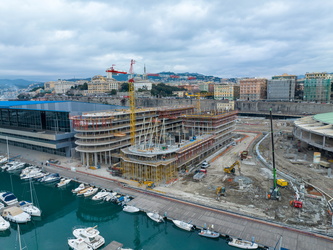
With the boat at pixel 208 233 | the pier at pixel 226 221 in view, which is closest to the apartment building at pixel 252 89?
the pier at pixel 226 221

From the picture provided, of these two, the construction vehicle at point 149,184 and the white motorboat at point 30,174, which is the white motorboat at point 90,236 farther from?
the white motorboat at point 30,174

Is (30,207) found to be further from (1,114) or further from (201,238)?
(1,114)

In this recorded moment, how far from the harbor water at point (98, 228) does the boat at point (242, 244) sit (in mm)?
988

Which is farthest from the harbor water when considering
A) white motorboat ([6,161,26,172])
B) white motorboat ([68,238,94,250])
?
white motorboat ([6,161,26,172])

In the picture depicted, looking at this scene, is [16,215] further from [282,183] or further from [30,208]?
[282,183]

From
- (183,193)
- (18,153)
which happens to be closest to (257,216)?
(183,193)

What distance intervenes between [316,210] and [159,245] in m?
24.5

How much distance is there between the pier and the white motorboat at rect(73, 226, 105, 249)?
8.29m

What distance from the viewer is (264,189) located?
44.1m

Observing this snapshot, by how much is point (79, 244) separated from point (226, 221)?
20461 millimetres

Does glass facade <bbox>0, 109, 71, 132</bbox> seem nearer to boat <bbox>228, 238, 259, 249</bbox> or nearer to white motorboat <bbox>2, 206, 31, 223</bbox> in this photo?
white motorboat <bbox>2, 206, 31, 223</bbox>

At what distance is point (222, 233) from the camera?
32.3 m

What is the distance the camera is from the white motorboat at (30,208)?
40406 mm

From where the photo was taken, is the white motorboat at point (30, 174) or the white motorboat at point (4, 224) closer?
the white motorboat at point (4, 224)
